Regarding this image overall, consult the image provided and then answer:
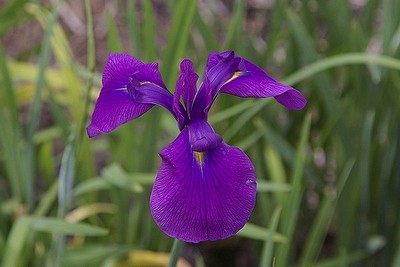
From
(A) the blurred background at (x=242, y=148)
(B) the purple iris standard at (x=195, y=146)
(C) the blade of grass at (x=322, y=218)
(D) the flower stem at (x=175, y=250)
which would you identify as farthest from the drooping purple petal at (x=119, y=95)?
(C) the blade of grass at (x=322, y=218)

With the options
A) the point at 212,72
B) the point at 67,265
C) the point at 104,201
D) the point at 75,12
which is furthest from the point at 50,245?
the point at 75,12

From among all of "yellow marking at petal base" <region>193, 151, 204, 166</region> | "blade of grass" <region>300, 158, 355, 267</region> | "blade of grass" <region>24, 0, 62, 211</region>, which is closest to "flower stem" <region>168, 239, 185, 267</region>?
"yellow marking at petal base" <region>193, 151, 204, 166</region>

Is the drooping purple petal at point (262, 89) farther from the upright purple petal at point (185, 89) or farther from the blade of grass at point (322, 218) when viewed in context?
the blade of grass at point (322, 218)

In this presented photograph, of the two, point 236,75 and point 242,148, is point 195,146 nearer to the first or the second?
point 236,75

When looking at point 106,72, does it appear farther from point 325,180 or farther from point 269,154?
point 325,180

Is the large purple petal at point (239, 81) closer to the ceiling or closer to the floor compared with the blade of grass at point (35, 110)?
closer to the ceiling

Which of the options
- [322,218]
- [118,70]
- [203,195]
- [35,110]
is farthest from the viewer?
[35,110]

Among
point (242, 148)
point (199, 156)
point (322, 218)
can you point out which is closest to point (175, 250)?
point (199, 156)
